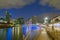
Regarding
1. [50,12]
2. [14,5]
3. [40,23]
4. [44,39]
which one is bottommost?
[44,39]

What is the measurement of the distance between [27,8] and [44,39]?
799mm

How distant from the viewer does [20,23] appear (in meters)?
2.50

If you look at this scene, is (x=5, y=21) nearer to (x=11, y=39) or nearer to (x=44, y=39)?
(x=11, y=39)

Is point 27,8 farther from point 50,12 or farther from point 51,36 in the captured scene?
point 51,36

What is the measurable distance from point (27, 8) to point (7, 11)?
18.1 inches

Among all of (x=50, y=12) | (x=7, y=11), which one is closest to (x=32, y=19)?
(x=50, y=12)

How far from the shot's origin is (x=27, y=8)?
2541mm

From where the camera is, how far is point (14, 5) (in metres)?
2.56

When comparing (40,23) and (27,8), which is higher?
(27,8)

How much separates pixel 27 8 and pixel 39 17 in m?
0.34

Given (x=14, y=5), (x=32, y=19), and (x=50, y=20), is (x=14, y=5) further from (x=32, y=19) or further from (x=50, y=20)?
(x=50, y=20)

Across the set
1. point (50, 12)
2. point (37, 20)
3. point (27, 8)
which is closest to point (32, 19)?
point (37, 20)

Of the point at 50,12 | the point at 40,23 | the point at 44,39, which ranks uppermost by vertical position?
the point at 50,12

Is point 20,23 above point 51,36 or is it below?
above
